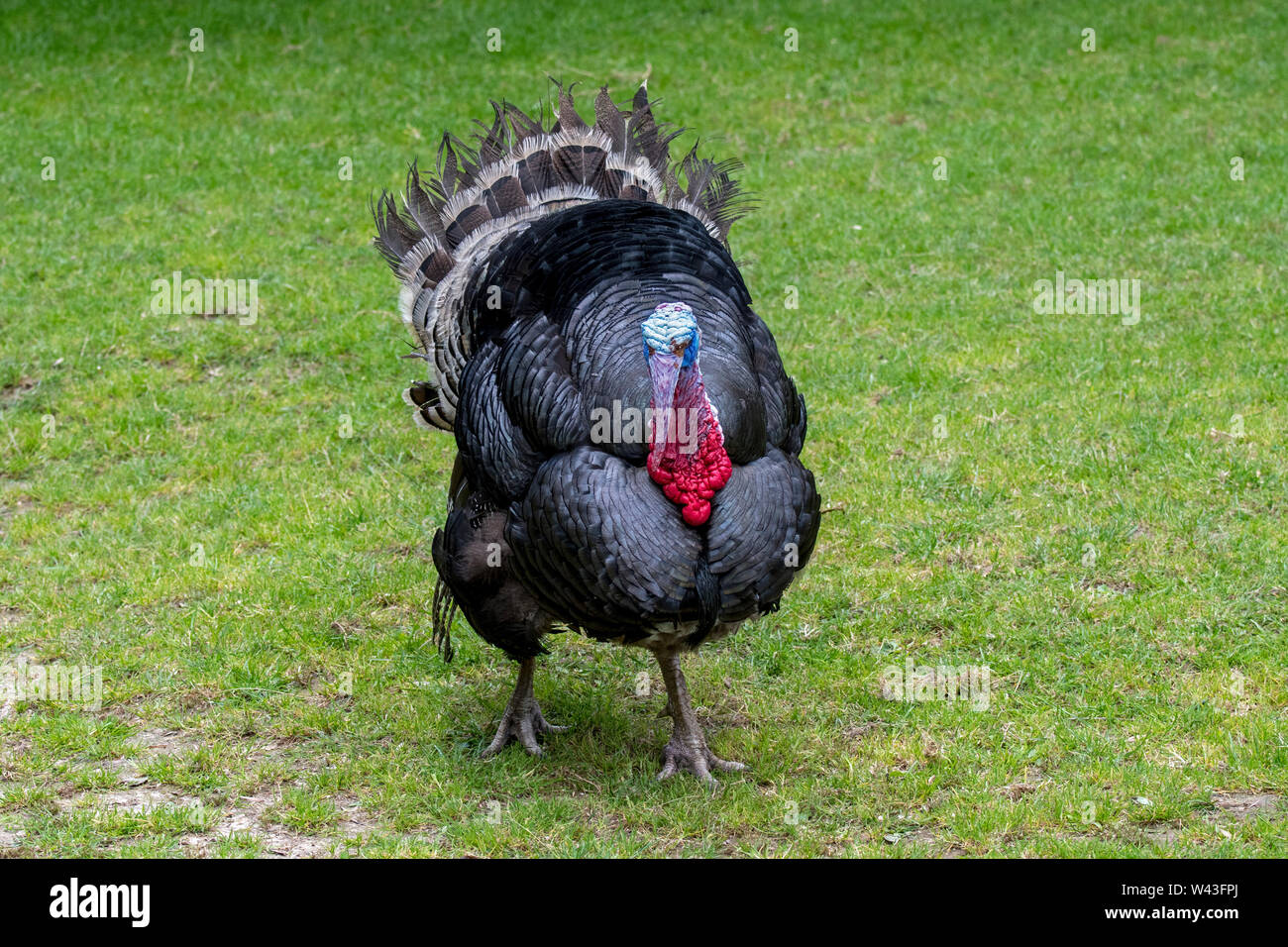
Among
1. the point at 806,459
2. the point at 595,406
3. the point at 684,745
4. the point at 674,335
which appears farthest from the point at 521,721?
the point at 806,459

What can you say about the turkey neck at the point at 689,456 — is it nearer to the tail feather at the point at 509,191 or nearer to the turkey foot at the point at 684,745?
the turkey foot at the point at 684,745

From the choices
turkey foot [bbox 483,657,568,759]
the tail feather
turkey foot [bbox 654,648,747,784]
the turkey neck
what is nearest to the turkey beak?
the turkey neck

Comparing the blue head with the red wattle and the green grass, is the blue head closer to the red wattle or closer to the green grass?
the red wattle

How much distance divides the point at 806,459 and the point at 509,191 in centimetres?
256

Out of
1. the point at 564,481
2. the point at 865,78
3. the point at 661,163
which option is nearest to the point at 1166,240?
the point at 865,78

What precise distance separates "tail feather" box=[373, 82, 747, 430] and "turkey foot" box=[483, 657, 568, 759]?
1.28 meters

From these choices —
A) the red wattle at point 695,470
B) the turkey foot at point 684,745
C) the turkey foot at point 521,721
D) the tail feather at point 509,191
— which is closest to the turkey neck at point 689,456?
the red wattle at point 695,470

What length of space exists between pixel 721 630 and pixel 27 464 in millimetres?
5241

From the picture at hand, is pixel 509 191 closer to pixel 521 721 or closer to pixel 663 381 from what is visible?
pixel 663 381

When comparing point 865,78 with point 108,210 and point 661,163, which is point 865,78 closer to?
point 108,210

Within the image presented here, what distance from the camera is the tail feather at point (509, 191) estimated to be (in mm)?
6812

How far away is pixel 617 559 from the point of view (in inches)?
193

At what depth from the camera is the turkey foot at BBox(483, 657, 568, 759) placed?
20.1 feet

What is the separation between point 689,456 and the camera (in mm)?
A: 4871
